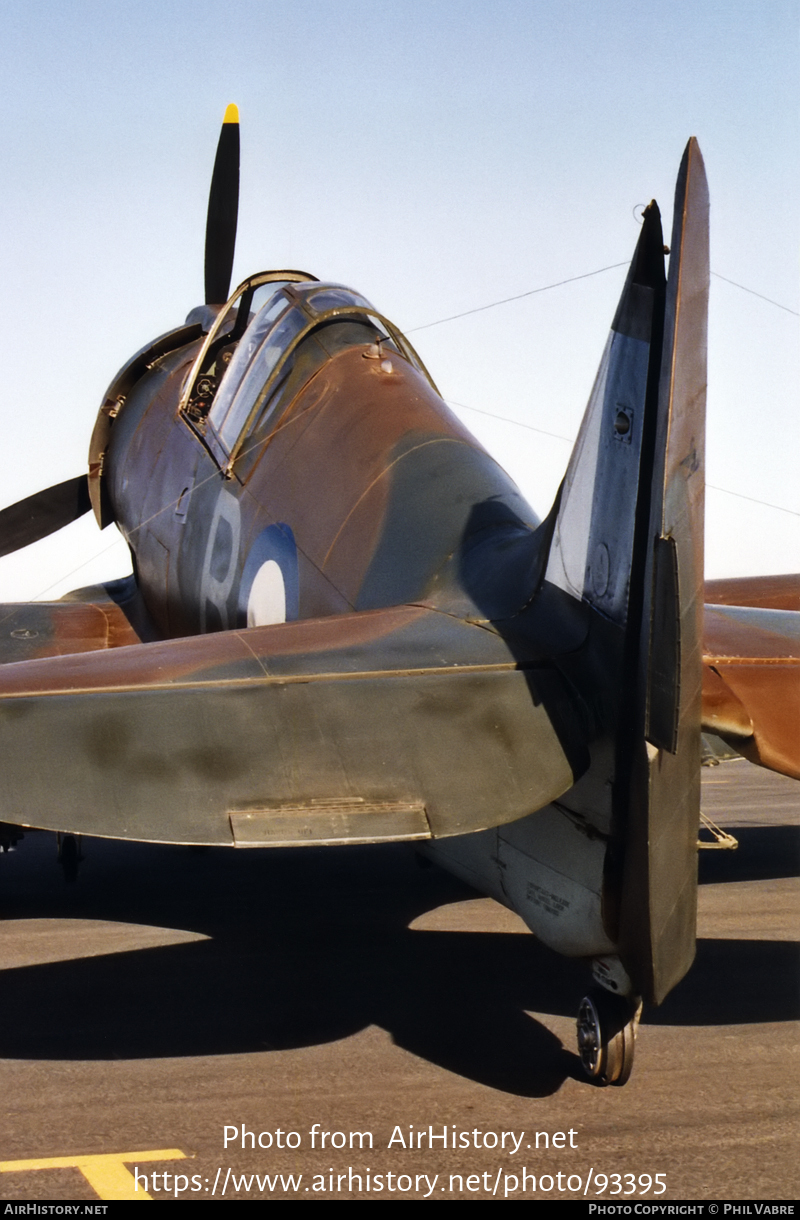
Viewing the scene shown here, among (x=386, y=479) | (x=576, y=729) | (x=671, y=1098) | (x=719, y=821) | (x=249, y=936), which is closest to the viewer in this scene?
(x=576, y=729)

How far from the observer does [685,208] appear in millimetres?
4090

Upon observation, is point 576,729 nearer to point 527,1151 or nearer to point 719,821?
point 527,1151

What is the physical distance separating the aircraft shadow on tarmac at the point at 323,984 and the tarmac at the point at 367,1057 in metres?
0.02

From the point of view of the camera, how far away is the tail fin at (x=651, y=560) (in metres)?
4.24

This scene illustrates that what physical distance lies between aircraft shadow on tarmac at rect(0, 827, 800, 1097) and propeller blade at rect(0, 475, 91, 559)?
338cm

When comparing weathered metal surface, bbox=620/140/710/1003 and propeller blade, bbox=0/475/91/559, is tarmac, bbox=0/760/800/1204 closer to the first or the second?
weathered metal surface, bbox=620/140/710/1003

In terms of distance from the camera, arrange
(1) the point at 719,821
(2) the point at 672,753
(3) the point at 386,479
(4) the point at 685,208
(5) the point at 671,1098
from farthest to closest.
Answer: (1) the point at 719,821
(3) the point at 386,479
(5) the point at 671,1098
(2) the point at 672,753
(4) the point at 685,208

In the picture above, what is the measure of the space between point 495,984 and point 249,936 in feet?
6.74

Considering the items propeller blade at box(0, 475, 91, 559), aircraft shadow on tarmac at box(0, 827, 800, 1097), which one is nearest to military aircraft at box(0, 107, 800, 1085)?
aircraft shadow on tarmac at box(0, 827, 800, 1097)

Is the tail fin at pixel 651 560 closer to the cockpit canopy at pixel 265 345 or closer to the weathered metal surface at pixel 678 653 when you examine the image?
the weathered metal surface at pixel 678 653

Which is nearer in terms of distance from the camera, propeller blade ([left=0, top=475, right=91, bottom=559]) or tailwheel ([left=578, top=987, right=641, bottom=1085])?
tailwheel ([left=578, top=987, right=641, bottom=1085])

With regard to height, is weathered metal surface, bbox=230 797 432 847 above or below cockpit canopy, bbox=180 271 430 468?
below

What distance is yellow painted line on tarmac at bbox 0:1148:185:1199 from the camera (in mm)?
4660

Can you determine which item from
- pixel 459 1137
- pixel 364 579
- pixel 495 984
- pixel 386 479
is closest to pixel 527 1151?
pixel 459 1137
